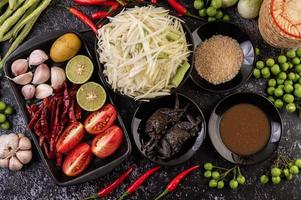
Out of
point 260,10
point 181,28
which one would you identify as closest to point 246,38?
point 260,10

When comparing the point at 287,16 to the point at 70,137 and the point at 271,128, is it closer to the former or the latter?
the point at 271,128

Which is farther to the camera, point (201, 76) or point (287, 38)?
point (201, 76)

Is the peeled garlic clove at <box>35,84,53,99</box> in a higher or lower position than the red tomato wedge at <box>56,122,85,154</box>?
higher

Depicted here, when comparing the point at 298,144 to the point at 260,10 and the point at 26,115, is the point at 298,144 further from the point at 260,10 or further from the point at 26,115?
the point at 26,115

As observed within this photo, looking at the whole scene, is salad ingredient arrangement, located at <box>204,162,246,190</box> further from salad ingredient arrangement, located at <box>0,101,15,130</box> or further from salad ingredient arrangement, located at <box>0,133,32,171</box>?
salad ingredient arrangement, located at <box>0,101,15,130</box>

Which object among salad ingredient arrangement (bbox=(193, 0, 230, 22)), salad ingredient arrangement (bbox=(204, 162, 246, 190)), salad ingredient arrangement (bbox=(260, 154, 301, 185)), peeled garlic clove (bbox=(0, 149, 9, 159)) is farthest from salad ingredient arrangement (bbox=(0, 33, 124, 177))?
salad ingredient arrangement (bbox=(260, 154, 301, 185))

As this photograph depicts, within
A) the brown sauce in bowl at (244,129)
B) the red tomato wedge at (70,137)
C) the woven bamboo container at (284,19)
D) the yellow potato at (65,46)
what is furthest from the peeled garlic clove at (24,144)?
→ the woven bamboo container at (284,19)
